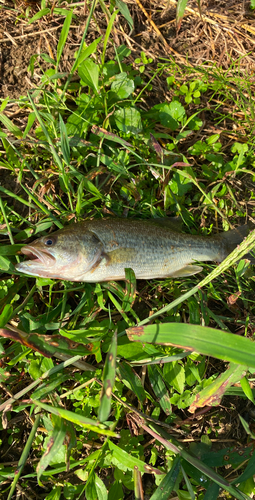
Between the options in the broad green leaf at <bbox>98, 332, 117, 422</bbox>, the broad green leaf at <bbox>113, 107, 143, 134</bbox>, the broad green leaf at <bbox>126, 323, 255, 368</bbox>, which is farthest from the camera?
the broad green leaf at <bbox>113, 107, 143, 134</bbox>

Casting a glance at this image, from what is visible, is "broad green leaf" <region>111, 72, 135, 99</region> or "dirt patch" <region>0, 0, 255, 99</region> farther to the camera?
"dirt patch" <region>0, 0, 255, 99</region>

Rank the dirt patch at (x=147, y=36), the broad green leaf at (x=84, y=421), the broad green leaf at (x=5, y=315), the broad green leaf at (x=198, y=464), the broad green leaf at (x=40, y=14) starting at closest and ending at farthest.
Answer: the broad green leaf at (x=84, y=421) < the broad green leaf at (x=198, y=464) < the broad green leaf at (x=5, y=315) < the broad green leaf at (x=40, y=14) < the dirt patch at (x=147, y=36)

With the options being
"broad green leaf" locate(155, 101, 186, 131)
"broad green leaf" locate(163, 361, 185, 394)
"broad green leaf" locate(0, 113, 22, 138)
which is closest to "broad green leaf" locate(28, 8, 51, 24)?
"broad green leaf" locate(0, 113, 22, 138)

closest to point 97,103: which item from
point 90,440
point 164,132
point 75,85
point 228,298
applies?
point 75,85

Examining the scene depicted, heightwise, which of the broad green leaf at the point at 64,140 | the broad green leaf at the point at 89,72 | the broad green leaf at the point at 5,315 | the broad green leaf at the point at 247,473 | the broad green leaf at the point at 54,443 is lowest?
the broad green leaf at the point at 247,473

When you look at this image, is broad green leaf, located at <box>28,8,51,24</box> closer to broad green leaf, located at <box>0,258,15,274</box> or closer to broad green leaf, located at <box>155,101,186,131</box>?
A: broad green leaf, located at <box>155,101,186,131</box>

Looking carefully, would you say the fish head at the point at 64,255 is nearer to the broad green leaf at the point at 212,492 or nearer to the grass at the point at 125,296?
the grass at the point at 125,296

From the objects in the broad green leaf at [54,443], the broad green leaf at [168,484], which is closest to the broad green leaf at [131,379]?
the broad green leaf at [168,484]
